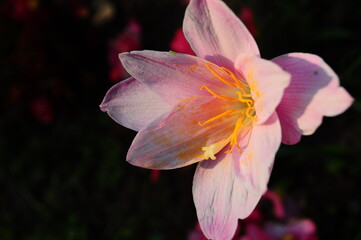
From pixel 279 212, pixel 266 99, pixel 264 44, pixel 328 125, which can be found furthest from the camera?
pixel 328 125

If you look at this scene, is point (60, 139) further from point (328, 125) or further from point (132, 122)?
point (132, 122)

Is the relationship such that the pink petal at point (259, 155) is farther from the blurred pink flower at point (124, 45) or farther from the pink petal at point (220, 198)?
the blurred pink flower at point (124, 45)

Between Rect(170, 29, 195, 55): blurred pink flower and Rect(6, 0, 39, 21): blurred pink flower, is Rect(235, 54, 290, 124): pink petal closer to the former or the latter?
Rect(170, 29, 195, 55): blurred pink flower

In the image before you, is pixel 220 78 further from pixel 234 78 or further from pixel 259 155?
pixel 259 155

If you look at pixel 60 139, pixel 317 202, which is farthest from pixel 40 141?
pixel 317 202

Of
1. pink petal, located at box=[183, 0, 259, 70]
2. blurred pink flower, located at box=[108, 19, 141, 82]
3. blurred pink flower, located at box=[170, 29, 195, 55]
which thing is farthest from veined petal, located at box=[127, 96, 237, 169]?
blurred pink flower, located at box=[108, 19, 141, 82]

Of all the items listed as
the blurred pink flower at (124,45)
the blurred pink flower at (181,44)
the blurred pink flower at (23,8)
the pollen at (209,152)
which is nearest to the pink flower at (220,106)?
the pollen at (209,152)
